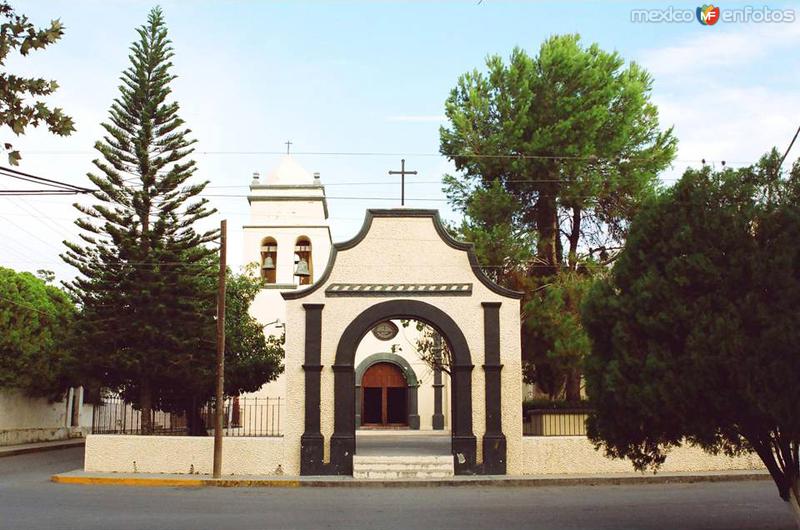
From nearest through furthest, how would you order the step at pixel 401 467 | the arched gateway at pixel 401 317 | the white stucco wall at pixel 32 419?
the step at pixel 401 467
the arched gateway at pixel 401 317
the white stucco wall at pixel 32 419

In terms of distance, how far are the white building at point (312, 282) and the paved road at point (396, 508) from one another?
17.7 m

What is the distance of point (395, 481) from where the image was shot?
16.2 m

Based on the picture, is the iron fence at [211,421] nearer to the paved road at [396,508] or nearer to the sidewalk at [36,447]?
the sidewalk at [36,447]

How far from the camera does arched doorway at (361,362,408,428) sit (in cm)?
3422

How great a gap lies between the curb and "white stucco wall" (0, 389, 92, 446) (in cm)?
1350

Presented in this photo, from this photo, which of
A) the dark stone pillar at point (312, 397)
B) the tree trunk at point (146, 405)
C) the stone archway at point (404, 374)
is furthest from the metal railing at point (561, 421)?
the stone archway at point (404, 374)

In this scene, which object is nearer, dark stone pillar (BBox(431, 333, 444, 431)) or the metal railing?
the metal railing

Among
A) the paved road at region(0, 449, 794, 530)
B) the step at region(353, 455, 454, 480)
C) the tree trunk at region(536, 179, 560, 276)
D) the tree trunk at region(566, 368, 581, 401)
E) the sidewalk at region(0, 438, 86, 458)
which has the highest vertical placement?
the tree trunk at region(536, 179, 560, 276)

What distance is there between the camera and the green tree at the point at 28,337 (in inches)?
1064

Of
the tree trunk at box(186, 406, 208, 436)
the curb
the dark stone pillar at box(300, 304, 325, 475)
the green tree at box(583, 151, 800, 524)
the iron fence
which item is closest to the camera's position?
the green tree at box(583, 151, 800, 524)

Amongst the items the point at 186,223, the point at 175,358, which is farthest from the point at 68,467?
the point at 186,223

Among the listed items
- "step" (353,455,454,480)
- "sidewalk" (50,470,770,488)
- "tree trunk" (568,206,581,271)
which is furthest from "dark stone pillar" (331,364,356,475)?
"tree trunk" (568,206,581,271)

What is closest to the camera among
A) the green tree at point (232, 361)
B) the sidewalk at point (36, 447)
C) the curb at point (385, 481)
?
the curb at point (385, 481)

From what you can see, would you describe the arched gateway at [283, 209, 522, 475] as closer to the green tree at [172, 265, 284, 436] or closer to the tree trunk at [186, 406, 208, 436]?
the green tree at [172, 265, 284, 436]
